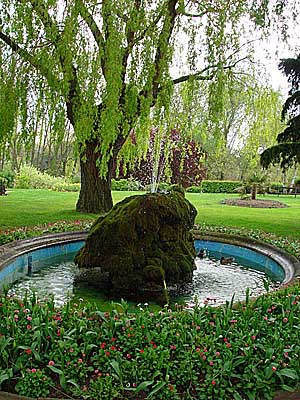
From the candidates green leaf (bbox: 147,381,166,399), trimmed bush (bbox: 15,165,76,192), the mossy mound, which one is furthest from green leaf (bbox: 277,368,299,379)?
trimmed bush (bbox: 15,165,76,192)

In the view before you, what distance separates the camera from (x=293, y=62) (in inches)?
394

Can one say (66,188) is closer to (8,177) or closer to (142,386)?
(8,177)

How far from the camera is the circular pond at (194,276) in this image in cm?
582

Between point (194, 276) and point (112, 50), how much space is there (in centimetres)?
470

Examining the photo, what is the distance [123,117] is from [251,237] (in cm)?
366

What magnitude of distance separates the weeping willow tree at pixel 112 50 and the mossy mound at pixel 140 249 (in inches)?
123

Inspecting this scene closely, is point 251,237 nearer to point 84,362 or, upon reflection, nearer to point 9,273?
point 9,273

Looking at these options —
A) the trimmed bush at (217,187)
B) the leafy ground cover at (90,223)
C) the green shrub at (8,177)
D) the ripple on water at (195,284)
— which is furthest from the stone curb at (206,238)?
the trimmed bush at (217,187)

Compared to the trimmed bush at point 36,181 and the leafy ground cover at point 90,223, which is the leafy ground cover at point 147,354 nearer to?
the leafy ground cover at point 90,223

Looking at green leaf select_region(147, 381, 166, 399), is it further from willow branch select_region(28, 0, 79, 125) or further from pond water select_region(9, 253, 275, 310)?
willow branch select_region(28, 0, 79, 125)

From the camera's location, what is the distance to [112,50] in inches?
353

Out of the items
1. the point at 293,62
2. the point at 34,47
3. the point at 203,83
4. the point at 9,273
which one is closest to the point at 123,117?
the point at 34,47

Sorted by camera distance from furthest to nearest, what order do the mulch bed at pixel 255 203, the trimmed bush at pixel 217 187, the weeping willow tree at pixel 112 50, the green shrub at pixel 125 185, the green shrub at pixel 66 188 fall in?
the trimmed bush at pixel 217 187
the green shrub at pixel 125 185
the green shrub at pixel 66 188
the mulch bed at pixel 255 203
the weeping willow tree at pixel 112 50

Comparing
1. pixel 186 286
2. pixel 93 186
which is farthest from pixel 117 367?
pixel 93 186
